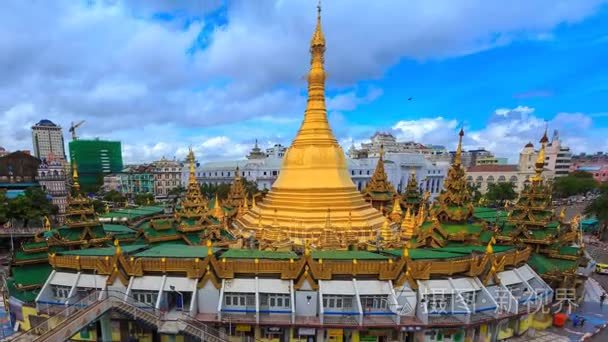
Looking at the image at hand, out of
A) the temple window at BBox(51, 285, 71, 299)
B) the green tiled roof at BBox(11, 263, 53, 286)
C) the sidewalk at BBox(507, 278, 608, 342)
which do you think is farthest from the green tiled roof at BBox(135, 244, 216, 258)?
the sidewalk at BBox(507, 278, 608, 342)

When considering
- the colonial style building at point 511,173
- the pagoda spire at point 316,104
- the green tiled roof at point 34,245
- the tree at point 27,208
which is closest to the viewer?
the green tiled roof at point 34,245

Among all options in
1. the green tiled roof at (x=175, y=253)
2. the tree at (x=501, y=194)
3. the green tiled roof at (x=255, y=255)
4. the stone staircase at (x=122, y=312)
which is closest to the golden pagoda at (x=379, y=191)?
the green tiled roof at (x=255, y=255)

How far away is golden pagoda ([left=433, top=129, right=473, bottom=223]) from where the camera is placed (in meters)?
23.9

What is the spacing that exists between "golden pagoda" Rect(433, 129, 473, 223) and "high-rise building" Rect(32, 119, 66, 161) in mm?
204727

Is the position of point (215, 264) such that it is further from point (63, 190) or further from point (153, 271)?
point (63, 190)

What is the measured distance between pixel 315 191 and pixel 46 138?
207 meters

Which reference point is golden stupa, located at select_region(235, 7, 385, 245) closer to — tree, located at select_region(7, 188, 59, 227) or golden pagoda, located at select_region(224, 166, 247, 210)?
golden pagoda, located at select_region(224, 166, 247, 210)

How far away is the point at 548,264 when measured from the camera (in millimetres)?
22500

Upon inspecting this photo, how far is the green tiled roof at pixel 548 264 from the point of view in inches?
868

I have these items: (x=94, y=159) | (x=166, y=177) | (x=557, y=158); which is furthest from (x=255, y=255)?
(x=94, y=159)

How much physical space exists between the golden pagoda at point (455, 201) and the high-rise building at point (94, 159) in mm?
129957

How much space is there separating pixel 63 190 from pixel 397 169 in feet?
308

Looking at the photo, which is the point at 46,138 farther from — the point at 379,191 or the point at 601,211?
the point at 601,211

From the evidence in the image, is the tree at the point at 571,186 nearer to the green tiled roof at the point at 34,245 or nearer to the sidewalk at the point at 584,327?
the sidewalk at the point at 584,327
